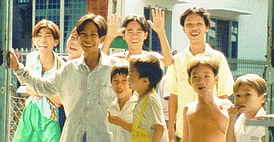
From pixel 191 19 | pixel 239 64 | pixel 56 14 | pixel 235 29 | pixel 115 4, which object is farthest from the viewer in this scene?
pixel 235 29

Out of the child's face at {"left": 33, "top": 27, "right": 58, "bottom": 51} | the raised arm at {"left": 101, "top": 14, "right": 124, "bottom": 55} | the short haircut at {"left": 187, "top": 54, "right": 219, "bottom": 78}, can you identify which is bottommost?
the short haircut at {"left": 187, "top": 54, "right": 219, "bottom": 78}

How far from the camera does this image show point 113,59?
3.75m

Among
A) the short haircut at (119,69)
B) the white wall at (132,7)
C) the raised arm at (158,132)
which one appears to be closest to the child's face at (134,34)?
the short haircut at (119,69)

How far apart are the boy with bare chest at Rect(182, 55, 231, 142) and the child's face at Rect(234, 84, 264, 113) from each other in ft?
0.98

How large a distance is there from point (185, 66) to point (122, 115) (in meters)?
0.60

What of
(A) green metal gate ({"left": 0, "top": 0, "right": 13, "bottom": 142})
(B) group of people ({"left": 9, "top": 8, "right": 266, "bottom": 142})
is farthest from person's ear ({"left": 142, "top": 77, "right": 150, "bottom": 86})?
(A) green metal gate ({"left": 0, "top": 0, "right": 13, "bottom": 142})

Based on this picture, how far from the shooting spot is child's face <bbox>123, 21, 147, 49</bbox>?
4.15 meters

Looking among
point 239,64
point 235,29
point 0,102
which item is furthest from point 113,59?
point 235,29

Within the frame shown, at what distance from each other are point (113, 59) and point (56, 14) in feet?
26.7

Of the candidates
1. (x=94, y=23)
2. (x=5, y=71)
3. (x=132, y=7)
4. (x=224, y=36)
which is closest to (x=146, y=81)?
(x=94, y=23)

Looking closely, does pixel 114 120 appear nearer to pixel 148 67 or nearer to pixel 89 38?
pixel 148 67

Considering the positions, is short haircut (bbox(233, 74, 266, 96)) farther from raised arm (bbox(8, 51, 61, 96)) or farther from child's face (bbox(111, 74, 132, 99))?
raised arm (bbox(8, 51, 61, 96))

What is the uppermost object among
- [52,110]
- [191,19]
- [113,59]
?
[191,19]

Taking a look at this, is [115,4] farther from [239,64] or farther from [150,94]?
[150,94]
